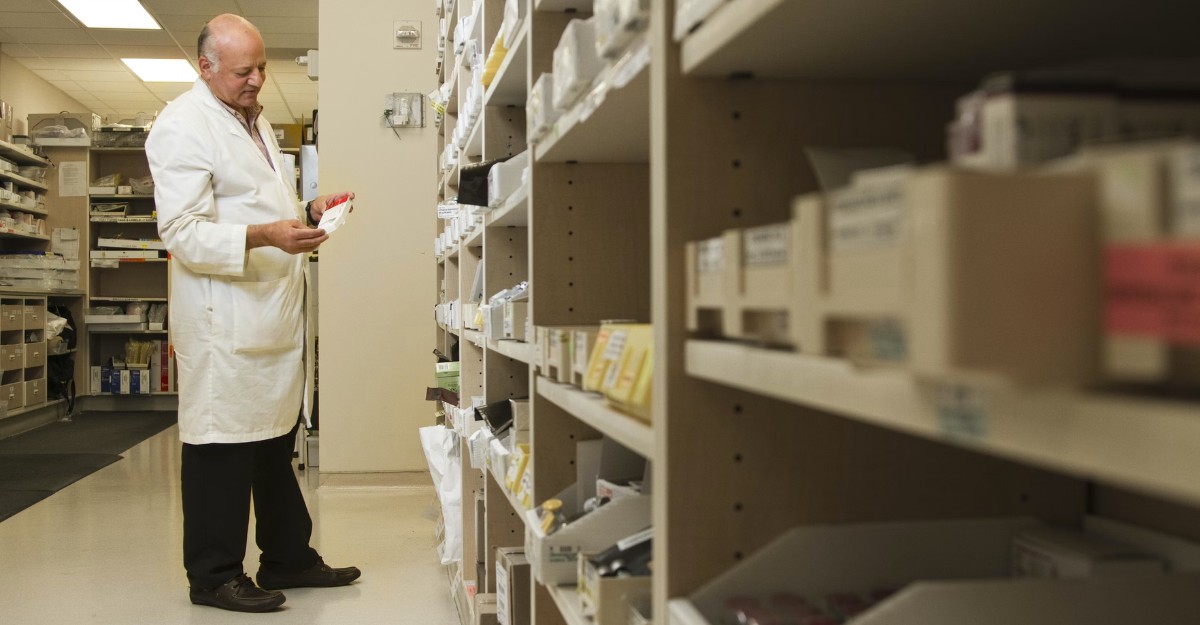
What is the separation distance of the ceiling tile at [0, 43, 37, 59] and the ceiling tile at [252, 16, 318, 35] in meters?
2.31

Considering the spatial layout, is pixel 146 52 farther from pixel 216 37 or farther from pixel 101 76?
pixel 216 37

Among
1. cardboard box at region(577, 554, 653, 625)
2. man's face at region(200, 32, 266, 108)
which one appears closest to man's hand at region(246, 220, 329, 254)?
man's face at region(200, 32, 266, 108)

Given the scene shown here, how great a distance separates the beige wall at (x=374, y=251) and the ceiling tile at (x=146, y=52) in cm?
434

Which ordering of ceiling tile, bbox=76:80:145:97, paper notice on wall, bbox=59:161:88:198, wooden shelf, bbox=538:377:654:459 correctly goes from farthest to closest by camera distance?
ceiling tile, bbox=76:80:145:97 → paper notice on wall, bbox=59:161:88:198 → wooden shelf, bbox=538:377:654:459

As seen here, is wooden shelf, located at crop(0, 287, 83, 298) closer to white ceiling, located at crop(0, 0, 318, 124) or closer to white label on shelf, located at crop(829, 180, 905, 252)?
white ceiling, located at crop(0, 0, 318, 124)

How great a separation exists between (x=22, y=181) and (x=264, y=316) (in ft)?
23.0

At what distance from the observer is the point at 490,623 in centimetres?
251

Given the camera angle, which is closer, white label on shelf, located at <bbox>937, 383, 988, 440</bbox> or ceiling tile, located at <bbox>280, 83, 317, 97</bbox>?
white label on shelf, located at <bbox>937, 383, 988, 440</bbox>

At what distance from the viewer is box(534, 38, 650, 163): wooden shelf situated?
3.61 feet

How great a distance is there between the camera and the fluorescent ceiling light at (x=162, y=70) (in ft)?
31.2

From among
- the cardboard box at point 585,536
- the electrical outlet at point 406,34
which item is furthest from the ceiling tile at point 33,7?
the cardboard box at point 585,536

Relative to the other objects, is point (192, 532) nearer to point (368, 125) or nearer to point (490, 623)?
point (490, 623)

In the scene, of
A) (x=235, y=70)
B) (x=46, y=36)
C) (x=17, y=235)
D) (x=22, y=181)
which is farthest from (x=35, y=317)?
(x=235, y=70)

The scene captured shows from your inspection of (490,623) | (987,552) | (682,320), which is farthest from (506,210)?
(987,552)
